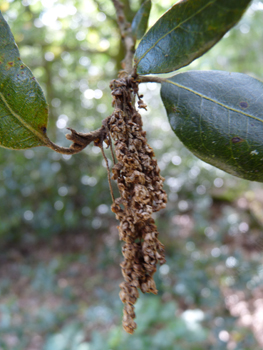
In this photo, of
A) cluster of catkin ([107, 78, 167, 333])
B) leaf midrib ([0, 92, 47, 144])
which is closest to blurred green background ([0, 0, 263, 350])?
cluster of catkin ([107, 78, 167, 333])

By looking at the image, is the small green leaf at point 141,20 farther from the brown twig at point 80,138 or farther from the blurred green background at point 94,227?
the blurred green background at point 94,227

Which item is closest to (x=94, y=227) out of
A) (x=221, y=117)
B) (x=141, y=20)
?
(x=141, y=20)

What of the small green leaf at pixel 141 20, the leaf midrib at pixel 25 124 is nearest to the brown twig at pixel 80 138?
the leaf midrib at pixel 25 124

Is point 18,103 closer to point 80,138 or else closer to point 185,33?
point 80,138

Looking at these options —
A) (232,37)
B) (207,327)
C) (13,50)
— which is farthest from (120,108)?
(232,37)

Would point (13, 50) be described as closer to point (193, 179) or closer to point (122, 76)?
point (122, 76)

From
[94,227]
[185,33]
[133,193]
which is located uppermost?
[185,33]
